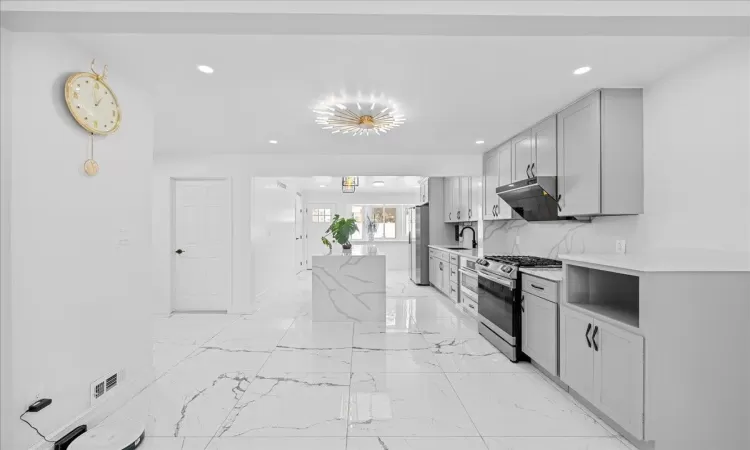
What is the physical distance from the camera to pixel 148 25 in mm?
1480

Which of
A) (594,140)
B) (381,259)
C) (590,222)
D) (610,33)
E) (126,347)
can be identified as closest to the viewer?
(610,33)

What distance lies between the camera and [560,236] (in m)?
3.65

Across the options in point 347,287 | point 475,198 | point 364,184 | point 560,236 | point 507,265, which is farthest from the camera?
point 364,184

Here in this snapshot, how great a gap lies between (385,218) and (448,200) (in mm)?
3018

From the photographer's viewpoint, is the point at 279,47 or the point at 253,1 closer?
the point at 253,1

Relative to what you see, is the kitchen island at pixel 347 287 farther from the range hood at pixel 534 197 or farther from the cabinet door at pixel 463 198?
the cabinet door at pixel 463 198

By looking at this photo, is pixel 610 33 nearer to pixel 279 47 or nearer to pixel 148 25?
pixel 279 47

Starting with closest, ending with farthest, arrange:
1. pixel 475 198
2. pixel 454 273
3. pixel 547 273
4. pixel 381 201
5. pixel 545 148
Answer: pixel 547 273
pixel 545 148
pixel 454 273
pixel 475 198
pixel 381 201

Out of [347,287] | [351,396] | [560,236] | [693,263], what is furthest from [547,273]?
[347,287]

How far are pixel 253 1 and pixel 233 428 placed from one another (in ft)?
7.38

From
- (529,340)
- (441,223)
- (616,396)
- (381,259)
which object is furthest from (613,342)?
(441,223)

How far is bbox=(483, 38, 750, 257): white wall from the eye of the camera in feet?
6.41

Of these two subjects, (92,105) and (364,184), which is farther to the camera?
(364,184)

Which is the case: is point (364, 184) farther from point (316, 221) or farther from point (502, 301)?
point (502, 301)
